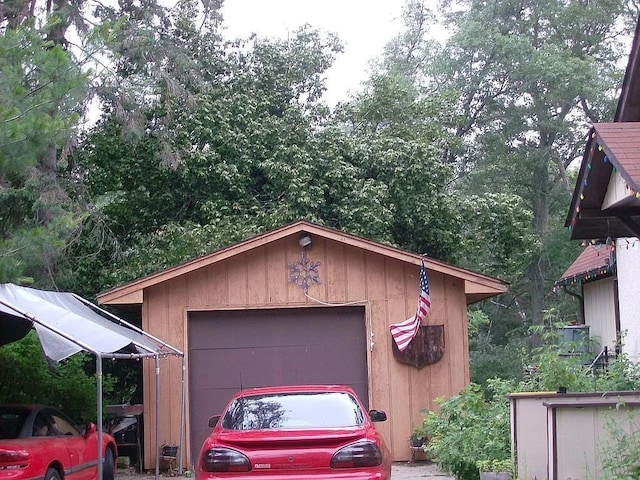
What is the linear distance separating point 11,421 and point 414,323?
21.6ft

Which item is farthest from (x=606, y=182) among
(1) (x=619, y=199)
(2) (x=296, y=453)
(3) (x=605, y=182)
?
(2) (x=296, y=453)

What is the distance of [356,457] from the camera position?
25.6 ft

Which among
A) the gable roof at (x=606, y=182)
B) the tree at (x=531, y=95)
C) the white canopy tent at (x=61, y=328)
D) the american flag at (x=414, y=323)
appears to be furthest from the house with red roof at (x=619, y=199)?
the tree at (x=531, y=95)

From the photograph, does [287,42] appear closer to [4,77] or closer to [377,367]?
[377,367]

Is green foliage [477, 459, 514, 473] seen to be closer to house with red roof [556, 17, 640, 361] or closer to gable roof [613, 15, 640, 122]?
house with red roof [556, 17, 640, 361]

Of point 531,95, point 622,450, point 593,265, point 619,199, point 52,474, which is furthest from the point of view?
point 531,95

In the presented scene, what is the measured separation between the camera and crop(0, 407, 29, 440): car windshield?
32.7 ft

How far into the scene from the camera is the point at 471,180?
1382 inches

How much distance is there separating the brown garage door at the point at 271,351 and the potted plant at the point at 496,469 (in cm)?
537

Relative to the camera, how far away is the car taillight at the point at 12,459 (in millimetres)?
9031

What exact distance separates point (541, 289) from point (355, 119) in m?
12.6

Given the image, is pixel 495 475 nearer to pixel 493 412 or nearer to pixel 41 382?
pixel 493 412

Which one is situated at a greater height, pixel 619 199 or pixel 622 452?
pixel 619 199

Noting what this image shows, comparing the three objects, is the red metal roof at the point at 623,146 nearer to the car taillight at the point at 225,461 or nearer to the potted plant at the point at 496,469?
the potted plant at the point at 496,469
